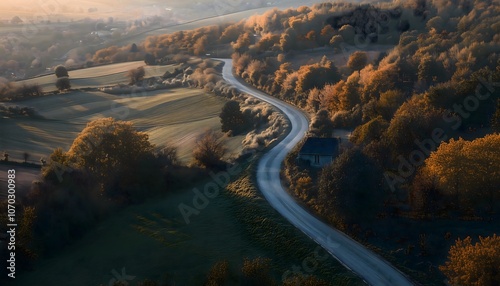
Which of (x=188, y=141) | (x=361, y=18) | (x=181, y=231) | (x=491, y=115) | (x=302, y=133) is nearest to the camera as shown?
(x=181, y=231)

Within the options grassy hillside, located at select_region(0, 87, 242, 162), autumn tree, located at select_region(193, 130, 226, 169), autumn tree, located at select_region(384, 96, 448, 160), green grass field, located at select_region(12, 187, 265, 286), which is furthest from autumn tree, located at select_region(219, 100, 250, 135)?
autumn tree, located at select_region(384, 96, 448, 160)

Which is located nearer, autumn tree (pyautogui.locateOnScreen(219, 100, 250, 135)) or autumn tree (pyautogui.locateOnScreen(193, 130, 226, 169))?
autumn tree (pyautogui.locateOnScreen(193, 130, 226, 169))

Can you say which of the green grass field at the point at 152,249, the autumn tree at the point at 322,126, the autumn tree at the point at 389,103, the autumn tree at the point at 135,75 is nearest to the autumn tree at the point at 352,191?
the green grass field at the point at 152,249

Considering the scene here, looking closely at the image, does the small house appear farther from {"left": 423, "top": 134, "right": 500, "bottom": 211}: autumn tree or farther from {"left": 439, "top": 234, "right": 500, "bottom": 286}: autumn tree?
{"left": 439, "top": 234, "right": 500, "bottom": 286}: autumn tree

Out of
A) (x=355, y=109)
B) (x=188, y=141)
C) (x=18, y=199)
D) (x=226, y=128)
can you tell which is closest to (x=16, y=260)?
(x=18, y=199)

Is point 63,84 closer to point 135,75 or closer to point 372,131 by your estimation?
point 135,75

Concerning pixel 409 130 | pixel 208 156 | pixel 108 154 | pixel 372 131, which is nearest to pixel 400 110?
pixel 372 131

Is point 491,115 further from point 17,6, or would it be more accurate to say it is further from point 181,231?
point 17,6
